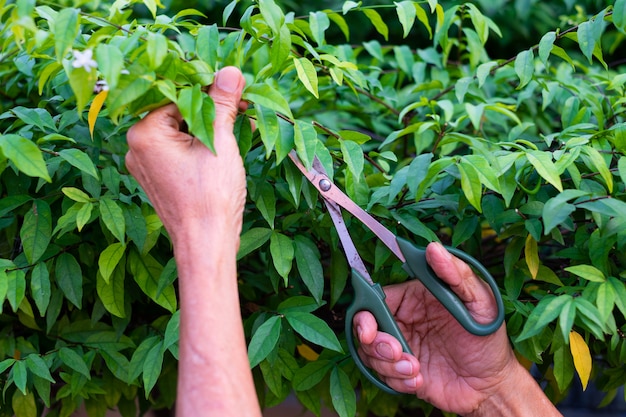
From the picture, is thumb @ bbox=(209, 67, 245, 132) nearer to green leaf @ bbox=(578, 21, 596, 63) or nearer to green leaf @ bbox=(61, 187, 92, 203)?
green leaf @ bbox=(61, 187, 92, 203)

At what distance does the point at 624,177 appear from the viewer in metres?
0.98

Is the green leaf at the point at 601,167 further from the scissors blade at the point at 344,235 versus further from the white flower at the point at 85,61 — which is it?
the white flower at the point at 85,61

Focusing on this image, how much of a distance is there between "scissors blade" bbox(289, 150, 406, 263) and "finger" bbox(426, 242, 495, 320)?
6cm

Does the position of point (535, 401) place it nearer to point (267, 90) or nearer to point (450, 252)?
point (450, 252)

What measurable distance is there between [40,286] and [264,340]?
13.1 inches

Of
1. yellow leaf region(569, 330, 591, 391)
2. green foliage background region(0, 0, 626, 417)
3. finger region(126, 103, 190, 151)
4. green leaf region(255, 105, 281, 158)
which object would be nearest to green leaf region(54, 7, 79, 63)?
green foliage background region(0, 0, 626, 417)

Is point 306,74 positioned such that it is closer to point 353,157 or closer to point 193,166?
point 353,157

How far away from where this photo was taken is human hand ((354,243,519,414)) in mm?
1061

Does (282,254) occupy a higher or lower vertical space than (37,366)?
Result: higher

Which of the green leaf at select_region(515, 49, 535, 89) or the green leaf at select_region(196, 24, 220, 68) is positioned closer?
the green leaf at select_region(196, 24, 220, 68)

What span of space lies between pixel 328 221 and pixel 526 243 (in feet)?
0.98

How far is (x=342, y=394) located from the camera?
3.69ft

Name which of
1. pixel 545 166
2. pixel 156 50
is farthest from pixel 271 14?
pixel 545 166

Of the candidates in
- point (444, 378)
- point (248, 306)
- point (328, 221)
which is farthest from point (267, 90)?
point (444, 378)
